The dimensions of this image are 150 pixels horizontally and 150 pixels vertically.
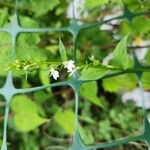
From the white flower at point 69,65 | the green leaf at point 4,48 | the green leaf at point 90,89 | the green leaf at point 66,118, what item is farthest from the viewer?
the green leaf at point 66,118

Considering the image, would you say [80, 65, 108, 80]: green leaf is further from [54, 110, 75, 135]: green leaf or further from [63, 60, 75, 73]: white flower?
[54, 110, 75, 135]: green leaf

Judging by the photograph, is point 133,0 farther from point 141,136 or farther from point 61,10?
point 61,10

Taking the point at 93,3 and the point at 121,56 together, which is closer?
the point at 121,56

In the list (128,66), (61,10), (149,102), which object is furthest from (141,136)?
(149,102)

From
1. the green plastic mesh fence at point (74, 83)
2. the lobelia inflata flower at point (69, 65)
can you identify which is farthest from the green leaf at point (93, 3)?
the lobelia inflata flower at point (69, 65)

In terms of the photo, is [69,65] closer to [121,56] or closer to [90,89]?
[121,56]

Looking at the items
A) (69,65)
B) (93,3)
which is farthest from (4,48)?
(69,65)

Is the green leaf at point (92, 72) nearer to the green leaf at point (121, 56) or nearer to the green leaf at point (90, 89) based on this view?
the green leaf at point (121, 56)
